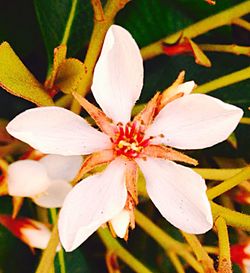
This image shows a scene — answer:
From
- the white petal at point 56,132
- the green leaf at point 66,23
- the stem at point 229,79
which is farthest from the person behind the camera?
the green leaf at point 66,23

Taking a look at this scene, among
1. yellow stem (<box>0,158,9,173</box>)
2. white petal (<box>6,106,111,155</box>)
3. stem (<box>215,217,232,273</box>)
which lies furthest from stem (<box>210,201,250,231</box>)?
yellow stem (<box>0,158,9,173</box>)

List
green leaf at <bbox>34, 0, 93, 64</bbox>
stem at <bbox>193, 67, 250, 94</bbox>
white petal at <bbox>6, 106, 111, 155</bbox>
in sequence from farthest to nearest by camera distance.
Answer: green leaf at <bbox>34, 0, 93, 64</bbox>
stem at <bbox>193, 67, 250, 94</bbox>
white petal at <bbox>6, 106, 111, 155</bbox>

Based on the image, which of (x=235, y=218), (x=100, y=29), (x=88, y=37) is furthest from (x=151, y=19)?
(x=235, y=218)

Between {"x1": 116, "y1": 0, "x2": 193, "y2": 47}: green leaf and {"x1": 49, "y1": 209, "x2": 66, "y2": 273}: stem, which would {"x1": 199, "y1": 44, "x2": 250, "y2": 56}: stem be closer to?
{"x1": 116, "y1": 0, "x2": 193, "y2": 47}: green leaf

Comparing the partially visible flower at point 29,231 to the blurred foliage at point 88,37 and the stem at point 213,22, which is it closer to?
the blurred foliage at point 88,37

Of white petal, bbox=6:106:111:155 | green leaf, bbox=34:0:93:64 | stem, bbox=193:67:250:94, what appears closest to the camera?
white petal, bbox=6:106:111:155

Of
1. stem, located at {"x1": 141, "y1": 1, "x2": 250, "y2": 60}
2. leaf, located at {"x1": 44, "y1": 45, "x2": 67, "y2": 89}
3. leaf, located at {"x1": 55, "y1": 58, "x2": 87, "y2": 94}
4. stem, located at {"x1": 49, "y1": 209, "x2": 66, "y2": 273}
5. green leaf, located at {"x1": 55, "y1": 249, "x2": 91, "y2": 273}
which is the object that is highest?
leaf, located at {"x1": 44, "y1": 45, "x2": 67, "y2": 89}

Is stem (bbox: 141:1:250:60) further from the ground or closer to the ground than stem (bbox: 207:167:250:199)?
further from the ground

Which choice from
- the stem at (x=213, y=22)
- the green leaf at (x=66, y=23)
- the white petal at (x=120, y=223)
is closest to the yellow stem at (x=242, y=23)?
the stem at (x=213, y=22)
